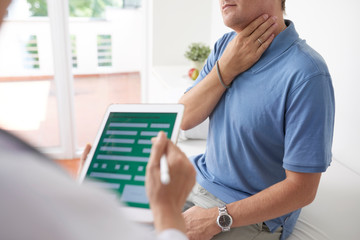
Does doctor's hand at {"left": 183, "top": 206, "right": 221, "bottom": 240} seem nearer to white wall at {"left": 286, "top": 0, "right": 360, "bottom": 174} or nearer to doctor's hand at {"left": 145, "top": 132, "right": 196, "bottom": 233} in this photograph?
doctor's hand at {"left": 145, "top": 132, "right": 196, "bottom": 233}

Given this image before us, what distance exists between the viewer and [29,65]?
294cm

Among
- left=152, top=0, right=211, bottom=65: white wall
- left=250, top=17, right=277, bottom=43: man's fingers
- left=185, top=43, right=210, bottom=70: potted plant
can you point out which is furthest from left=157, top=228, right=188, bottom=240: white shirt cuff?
left=152, top=0, right=211, bottom=65: white wall

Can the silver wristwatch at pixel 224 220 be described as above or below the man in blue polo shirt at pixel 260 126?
below

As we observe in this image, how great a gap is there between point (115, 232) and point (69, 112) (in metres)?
2.67

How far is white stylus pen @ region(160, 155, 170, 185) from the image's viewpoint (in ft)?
1.78

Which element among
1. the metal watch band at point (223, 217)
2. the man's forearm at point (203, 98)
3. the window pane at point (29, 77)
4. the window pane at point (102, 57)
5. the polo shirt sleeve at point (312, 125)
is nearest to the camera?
the polo shirt sleeve at point (312, 125)

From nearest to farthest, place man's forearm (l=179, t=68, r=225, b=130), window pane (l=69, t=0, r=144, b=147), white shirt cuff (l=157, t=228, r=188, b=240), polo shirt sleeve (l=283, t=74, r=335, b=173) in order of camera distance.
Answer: white shirt cuff (l=157, t=228, r=188, b=240), polo shirt sleeve (l=283, t=74, r=335, b=173), man's forearm (l=179, t=68, r=225, b=130), window pane (l=69, t=0, r=144, b=147)

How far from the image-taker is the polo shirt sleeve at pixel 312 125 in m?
0.92

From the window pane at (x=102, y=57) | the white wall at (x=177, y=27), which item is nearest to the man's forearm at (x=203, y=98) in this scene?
the white wall at (x=177, y=27)

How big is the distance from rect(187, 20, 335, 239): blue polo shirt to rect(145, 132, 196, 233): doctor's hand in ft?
1.50

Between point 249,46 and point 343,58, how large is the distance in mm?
631

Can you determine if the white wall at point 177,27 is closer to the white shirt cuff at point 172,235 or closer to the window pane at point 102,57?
the window pane at point 102,57

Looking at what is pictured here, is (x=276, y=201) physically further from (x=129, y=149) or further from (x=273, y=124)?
(x=129, y=149)

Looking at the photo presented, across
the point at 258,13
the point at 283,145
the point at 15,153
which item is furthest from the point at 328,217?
the point at 15,153
